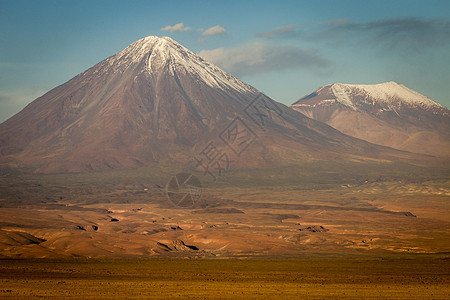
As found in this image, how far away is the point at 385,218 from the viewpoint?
129375mm

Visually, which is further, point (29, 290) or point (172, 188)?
point (172, 188)

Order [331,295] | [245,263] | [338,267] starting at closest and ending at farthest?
1. [331,295]
2. [338,267]
3. [245,263]

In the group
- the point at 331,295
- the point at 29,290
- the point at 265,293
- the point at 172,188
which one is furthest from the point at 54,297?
the point at 172,188

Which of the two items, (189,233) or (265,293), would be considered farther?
(189,233)

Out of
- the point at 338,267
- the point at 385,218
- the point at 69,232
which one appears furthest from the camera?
the point at 385,218

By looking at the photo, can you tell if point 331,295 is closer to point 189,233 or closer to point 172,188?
point 189,233

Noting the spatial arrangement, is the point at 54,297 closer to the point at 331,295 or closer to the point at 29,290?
the point at 29,290

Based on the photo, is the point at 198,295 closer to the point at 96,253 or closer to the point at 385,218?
the point at 96,253

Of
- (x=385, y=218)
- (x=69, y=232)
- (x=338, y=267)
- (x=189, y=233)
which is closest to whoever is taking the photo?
(x=338, y=267)

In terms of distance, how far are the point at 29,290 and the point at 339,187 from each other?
170 metres

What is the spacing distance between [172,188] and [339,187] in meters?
60.6

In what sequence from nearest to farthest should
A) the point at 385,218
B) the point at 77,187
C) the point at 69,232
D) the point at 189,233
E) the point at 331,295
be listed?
1. the point at 331,295
2. the point at 69,232
3. the point at 189,233
4. the point at 385,218
5. the point at 77,187

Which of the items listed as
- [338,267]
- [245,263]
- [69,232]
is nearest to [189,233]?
[69,232]

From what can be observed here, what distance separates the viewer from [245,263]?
2378 inches
